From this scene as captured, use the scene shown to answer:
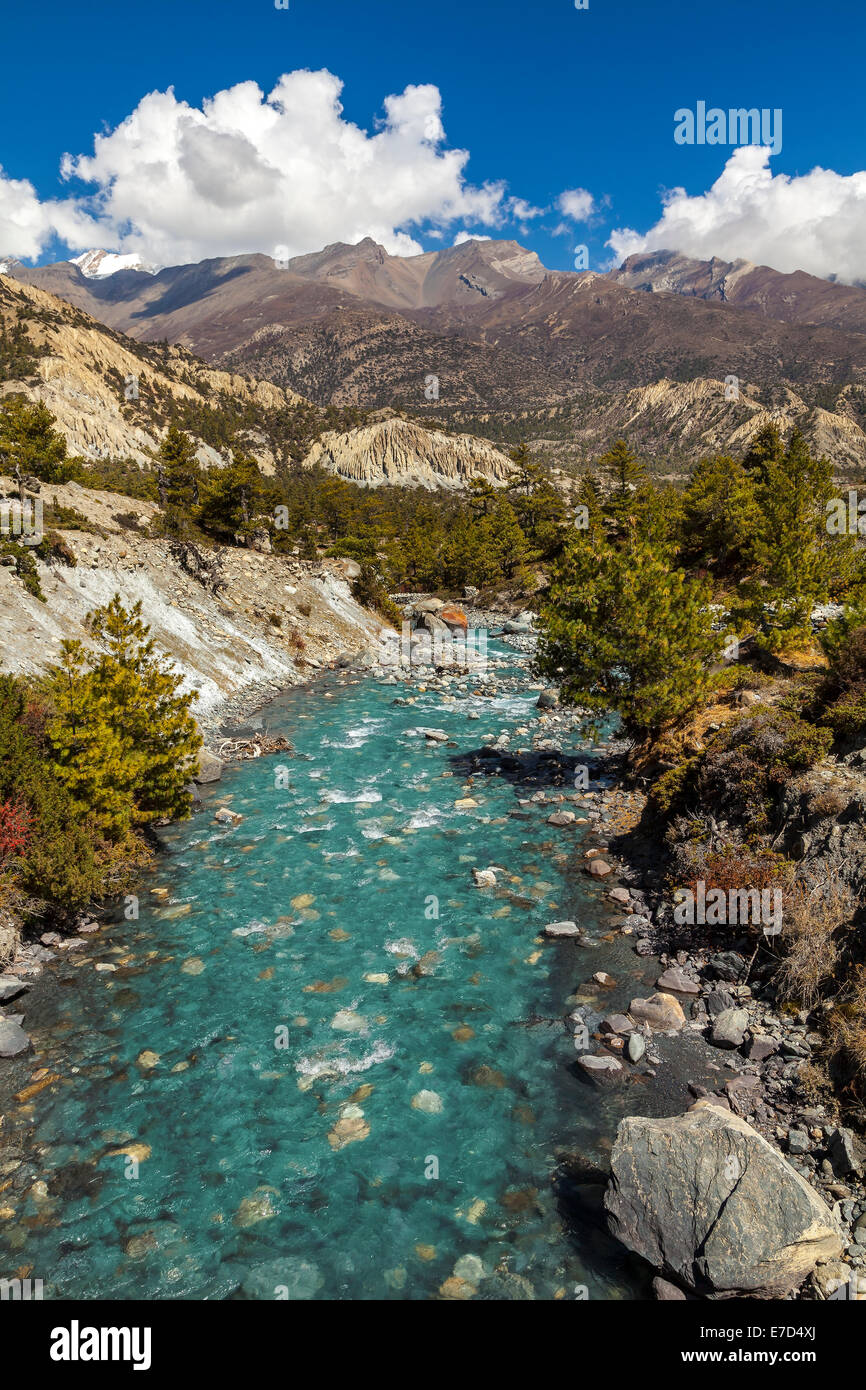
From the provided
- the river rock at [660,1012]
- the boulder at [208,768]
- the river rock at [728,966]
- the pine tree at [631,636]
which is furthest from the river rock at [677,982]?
the boulder at [208,768]

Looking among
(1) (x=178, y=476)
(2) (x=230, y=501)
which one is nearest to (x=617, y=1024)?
(2) (x=230, y=501)

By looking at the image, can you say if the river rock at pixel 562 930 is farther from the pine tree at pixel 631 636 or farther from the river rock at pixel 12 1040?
the river rock at pixel 12 1040

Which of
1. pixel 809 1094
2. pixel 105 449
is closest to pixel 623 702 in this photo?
pixel 809 1094

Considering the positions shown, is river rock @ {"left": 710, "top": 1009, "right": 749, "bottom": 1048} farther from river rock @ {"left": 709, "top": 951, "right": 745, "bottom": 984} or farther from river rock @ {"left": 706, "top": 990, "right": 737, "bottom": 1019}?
river rock @ {"left": 709, "top": 951, "right": 745, "bottom": 984}

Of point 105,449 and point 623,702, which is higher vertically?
point 105,449

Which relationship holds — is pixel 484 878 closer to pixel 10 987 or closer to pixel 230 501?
pixel 10 987
